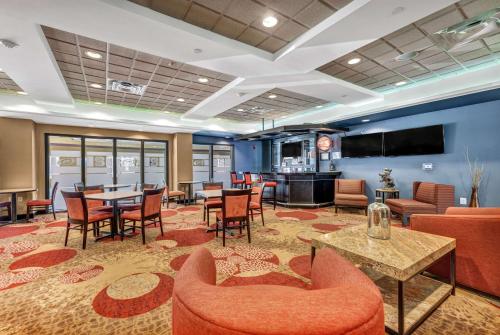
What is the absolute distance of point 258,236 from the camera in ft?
13.3

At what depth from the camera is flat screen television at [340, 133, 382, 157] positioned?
6516mm

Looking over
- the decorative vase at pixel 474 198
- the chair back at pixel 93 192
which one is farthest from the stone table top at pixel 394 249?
the chair back at pixel 93 192

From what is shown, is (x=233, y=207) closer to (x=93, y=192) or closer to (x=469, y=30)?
(x=93, y=192)

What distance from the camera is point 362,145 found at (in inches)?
270

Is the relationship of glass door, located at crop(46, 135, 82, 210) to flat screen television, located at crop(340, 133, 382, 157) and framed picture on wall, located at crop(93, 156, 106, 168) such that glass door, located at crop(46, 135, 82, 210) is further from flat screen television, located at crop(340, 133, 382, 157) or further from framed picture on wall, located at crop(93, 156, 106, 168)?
flat screen television, located at crop(340, 133, 382, 157)

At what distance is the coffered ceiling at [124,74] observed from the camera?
11.0ft

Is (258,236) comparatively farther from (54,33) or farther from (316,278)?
(54,33)

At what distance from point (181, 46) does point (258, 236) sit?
3.16 meters

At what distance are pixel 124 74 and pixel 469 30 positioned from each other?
5.25m

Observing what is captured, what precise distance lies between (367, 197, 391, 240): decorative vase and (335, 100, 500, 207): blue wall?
4.58 meters

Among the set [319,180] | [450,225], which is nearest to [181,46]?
[450,225]

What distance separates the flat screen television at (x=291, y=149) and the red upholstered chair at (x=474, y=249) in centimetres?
682

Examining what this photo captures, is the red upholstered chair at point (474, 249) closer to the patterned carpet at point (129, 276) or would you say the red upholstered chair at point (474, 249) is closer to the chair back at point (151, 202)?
the patterned carpet at point (129, 276)

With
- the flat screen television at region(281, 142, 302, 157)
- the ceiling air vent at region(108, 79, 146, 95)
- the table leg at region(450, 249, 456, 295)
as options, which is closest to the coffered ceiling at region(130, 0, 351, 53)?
the ceiling air vent at region(108, 79, 146, 95)
